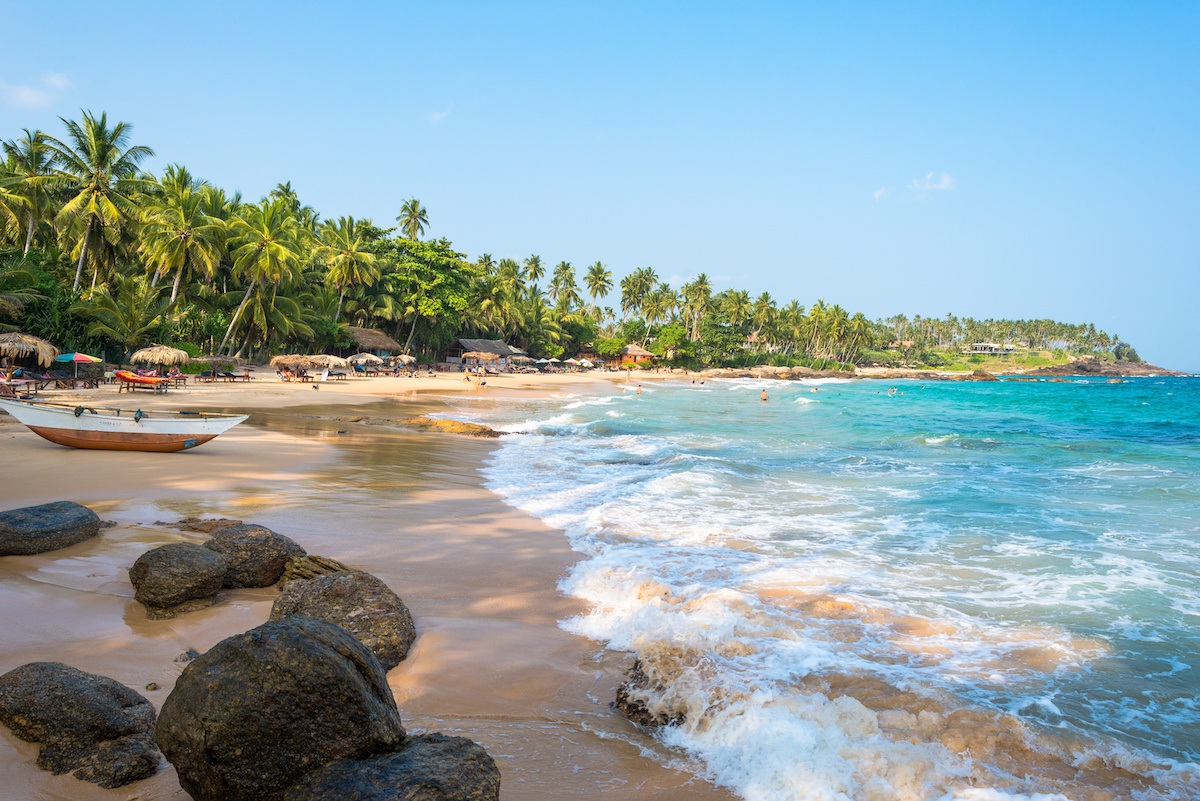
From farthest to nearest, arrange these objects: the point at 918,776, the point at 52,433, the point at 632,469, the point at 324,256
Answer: the point at 324,256
the point at 632,469
the point at 52,433
the point at 918,776

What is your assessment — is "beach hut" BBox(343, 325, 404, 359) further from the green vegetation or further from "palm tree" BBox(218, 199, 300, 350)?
"palm tree" BBox(218, 199, 300, 350)

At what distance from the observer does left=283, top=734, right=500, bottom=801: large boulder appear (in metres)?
2.77

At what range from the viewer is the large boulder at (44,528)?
652 centimetres

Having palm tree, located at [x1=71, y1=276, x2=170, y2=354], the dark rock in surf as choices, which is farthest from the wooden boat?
palm tree, located at [x1=71, y1=276, x2=170, y2=354]

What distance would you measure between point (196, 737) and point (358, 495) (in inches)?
319

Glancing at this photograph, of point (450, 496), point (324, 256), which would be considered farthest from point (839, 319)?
point (450, 496)

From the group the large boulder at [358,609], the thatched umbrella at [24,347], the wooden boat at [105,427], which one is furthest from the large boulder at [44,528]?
the thatched umbrella at [24,347]

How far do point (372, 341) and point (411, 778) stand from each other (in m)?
50.9

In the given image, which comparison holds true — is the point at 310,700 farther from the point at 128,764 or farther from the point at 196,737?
the point at 128,764

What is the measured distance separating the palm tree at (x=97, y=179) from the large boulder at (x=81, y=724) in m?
33.5

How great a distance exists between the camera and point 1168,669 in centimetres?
586

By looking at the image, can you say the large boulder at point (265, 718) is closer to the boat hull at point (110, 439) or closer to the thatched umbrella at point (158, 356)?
the boat hull at point (110, 439)

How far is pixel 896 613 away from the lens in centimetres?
676

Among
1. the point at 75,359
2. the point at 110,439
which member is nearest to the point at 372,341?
the point at 75,359
